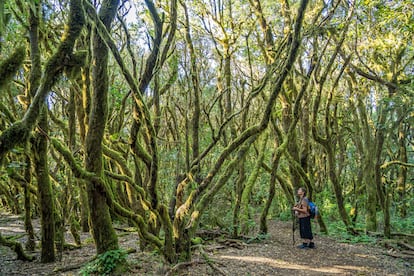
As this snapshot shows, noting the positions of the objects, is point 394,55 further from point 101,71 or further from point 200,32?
point 101,71

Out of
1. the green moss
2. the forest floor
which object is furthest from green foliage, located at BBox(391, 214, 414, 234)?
the green moss

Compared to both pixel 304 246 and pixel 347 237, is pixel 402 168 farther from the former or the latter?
pixel 304 246

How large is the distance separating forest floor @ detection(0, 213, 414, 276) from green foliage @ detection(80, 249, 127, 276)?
38 centimetres

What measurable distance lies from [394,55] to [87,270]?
13.2 m

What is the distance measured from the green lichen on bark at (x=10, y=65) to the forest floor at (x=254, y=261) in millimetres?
4545

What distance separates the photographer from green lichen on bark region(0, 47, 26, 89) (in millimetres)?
4922

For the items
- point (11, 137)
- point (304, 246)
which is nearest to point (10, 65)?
point (11, 137)

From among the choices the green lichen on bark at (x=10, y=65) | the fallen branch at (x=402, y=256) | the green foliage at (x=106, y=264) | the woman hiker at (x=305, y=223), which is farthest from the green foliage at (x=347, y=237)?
the green lichen on bark at (x=10, y=65)

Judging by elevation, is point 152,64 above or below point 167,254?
above

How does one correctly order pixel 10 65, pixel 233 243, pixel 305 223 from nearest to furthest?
pixel 10 65 < pixel 305 223 < pixel 233 243

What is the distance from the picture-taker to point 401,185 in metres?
17.3

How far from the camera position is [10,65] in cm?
497

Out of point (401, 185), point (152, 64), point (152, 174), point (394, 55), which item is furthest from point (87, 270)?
point (401, 185)

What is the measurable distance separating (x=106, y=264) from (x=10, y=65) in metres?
4.19
